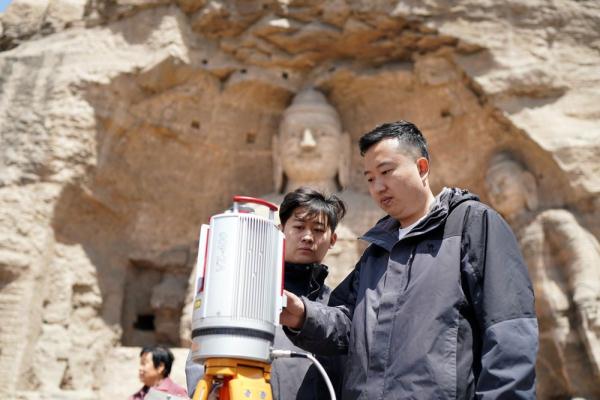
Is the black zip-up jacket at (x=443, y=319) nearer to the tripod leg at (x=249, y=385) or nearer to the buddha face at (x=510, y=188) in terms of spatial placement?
the tripod leg at (x=249, y=385)

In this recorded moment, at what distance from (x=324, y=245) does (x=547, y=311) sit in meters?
3.17

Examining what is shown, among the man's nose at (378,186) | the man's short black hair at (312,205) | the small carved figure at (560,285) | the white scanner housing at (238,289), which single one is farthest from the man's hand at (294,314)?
the small carved figure at (560,285)

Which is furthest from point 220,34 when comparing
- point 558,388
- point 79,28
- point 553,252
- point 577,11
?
point 558,388

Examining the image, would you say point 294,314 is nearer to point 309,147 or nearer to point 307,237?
point 307,237

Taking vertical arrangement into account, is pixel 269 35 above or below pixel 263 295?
above

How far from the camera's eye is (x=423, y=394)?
144 centimetres

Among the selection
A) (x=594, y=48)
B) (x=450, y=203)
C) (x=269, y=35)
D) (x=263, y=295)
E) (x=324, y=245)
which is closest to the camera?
(x=263, y=295)

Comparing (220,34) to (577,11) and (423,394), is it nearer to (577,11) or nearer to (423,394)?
(577,11)

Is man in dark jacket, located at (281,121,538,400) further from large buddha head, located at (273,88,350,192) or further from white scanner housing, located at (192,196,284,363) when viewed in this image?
large buddha head, located at (273,88,350,192)

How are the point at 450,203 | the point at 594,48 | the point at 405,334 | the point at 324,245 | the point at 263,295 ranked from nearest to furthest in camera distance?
the point at 263,295 → the point at 405,334 → the point at 450,203 → the point at 324,245 → the point at 594,48

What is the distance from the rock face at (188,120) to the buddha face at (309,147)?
376 millimetres

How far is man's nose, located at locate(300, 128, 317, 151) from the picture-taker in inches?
238

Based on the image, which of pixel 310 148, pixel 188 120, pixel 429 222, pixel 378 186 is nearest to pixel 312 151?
pixel 310 148

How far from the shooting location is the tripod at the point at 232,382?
1.29 m
